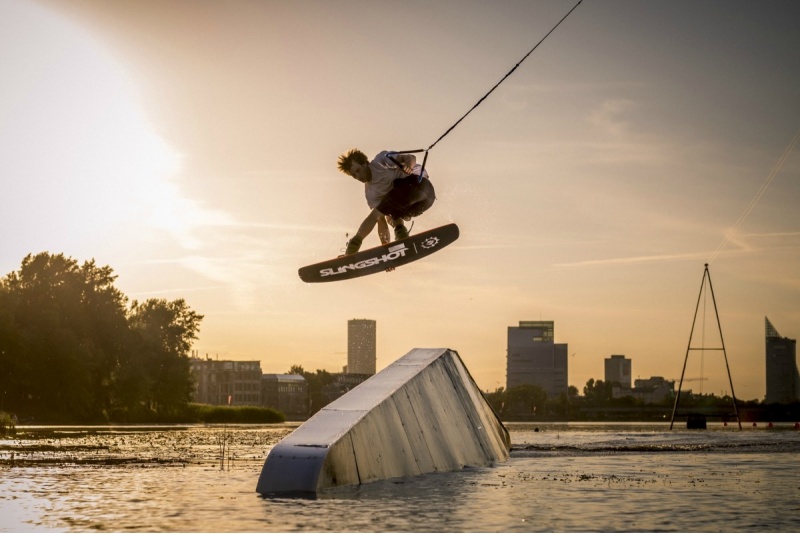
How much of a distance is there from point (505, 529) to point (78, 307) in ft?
331

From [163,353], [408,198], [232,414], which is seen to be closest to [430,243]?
[408,198]

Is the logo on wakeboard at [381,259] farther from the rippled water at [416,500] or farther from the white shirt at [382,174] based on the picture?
the rippled water at [416,500]

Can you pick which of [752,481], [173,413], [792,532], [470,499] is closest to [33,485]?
[470,499]

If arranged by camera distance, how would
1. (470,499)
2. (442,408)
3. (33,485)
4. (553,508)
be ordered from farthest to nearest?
1. (442,408)
2. (33,485)
3. (470,499)
4. (553,508)

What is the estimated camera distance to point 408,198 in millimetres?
22469

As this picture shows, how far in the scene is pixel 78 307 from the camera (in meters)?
111

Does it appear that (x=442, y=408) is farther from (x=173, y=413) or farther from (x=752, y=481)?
(x=173, y=413)

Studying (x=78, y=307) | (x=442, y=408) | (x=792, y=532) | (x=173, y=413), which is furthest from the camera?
(x=173, y=413)

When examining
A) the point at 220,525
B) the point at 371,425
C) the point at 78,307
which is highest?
the point at 78,307

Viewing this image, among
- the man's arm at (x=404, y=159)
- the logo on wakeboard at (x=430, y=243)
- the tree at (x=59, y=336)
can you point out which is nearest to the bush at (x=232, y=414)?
the tree at (x=59, y=336)

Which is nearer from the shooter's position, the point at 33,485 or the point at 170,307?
the point at 33,485

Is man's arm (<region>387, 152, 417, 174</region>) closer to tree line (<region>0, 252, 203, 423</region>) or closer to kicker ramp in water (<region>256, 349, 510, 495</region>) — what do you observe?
kicker ramp in water (<region>256, 349, 510, 495</region>)

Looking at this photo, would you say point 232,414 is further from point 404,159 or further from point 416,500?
point 416,500

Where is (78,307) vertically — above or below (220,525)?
above
